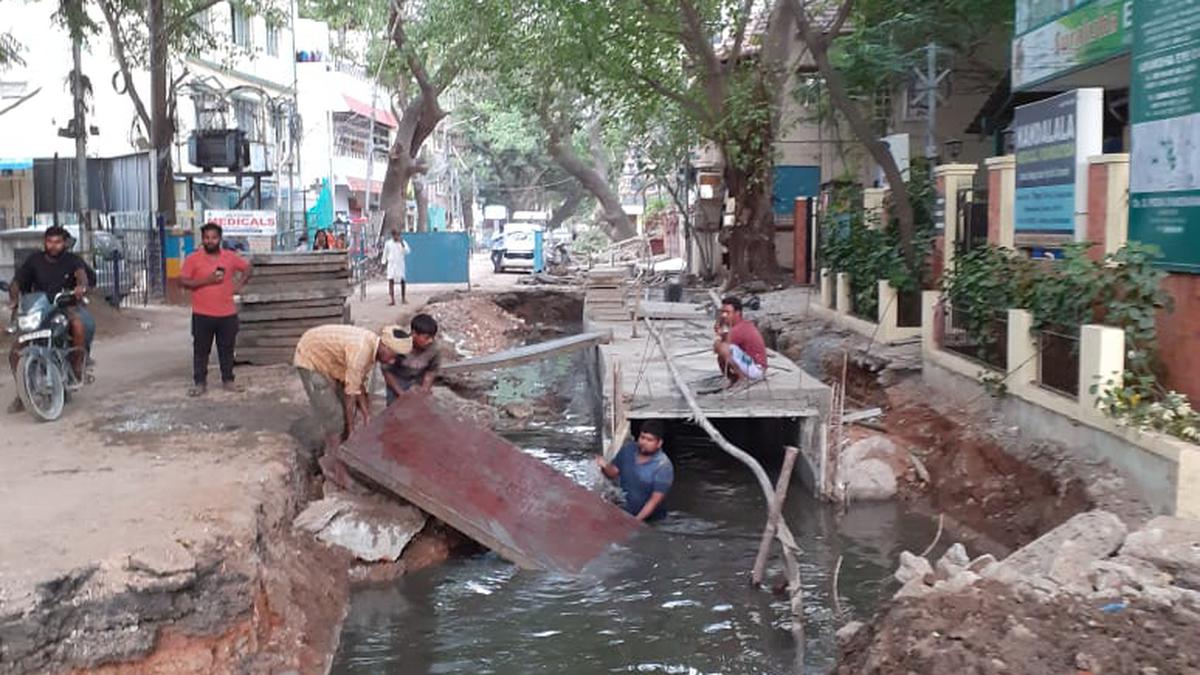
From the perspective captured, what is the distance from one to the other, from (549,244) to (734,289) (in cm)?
2292

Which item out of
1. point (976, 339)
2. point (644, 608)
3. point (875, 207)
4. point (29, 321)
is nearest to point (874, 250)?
point (875, 207)

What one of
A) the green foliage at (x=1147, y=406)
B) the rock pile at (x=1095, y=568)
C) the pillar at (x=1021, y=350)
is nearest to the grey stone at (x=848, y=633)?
the rock pile at (x=1095, y=568)

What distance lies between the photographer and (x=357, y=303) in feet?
78.2

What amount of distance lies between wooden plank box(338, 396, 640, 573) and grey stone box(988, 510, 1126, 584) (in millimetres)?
3389

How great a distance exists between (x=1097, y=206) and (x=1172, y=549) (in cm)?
474

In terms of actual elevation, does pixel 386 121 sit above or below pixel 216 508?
above

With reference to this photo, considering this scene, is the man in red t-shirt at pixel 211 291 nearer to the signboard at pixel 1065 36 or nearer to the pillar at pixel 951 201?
the pillar at pixel 951 201

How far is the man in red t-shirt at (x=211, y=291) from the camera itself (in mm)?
10508

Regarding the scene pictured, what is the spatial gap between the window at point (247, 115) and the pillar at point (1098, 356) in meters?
20.5

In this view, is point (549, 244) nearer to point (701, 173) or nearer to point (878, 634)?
point (701, 173)

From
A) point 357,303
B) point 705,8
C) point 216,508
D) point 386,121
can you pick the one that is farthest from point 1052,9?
point 386,121

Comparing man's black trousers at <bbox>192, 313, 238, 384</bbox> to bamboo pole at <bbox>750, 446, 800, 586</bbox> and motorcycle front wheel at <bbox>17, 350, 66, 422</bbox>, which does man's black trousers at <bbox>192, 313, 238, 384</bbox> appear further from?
bamboo pole at <bbox>750, 446, 800, 586</bbox>

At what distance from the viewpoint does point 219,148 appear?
2120cm

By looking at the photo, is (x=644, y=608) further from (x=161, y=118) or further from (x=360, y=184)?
(x=360, y=184)
